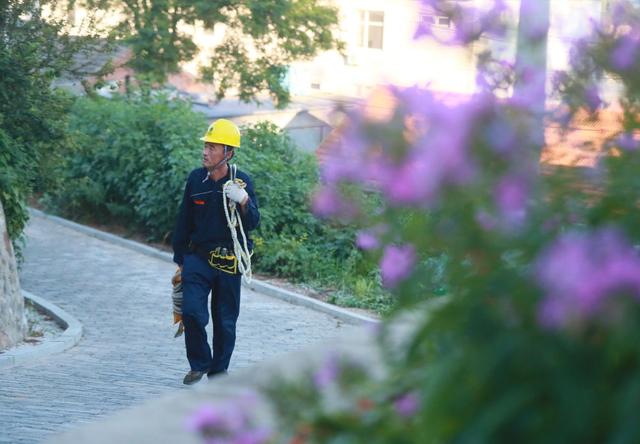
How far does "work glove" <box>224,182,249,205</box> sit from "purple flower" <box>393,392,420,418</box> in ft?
21.6

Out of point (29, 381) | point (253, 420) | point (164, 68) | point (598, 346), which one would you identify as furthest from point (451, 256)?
point (164, 68)

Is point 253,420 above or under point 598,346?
under

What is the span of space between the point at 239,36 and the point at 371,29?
26703 mm

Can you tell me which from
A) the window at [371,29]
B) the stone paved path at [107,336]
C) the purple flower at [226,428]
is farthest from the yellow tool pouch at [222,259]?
the window at [371,29]

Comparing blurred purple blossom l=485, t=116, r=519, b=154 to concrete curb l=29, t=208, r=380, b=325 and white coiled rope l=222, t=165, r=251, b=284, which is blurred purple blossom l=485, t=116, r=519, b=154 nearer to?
white coiled rope l=222, t=165, r=251, b=284

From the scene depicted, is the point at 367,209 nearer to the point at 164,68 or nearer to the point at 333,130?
the point at 333,130

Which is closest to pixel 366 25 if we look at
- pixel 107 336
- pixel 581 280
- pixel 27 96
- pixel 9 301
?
pixel 27 96

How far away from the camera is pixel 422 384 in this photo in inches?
87.5

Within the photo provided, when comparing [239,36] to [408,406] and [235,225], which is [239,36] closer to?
[235,225]

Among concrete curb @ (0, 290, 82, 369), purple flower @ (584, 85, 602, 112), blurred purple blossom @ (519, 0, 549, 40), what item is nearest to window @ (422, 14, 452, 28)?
blurred purple blossom @ (519, 0, 549, 40)

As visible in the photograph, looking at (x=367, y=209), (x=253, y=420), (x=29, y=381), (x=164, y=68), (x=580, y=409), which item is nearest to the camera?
(x=580, y=409)

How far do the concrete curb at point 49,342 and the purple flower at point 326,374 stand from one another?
8.12 m

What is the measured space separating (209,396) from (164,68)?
98.6 ft

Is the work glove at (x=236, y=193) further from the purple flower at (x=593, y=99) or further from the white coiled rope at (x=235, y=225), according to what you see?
the purple flower at (x=593, y=99)
